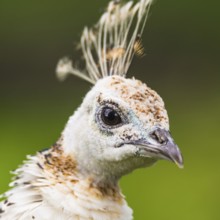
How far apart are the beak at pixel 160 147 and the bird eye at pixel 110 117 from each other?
0.09 meters

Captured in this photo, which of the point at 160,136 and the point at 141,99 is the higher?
the point at 141,99

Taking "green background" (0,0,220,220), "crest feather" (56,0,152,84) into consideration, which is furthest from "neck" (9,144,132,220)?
"green background" (0,0,220,220)

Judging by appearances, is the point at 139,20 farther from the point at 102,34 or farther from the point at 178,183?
the point at 178,183

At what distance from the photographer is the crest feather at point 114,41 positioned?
2.61 m

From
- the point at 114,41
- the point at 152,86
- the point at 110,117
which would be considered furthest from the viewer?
the point at 152,86

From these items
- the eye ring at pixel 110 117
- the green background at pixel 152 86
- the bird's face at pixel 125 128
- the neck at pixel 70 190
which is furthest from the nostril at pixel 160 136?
the green background at pixel 152 86

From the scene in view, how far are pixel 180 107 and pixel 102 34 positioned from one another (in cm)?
413

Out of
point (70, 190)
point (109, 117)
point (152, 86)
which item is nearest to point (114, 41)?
→ point (109, 117)

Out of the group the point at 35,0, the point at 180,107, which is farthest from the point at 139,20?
the point at 35,0

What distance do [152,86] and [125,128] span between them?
4.43m

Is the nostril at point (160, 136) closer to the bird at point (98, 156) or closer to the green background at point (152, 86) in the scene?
the bird at point (98, 156)

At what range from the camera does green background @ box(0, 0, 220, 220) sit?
5.64 meters

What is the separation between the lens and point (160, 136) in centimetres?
226

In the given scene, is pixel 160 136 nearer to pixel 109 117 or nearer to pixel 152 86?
pixel 109 117
